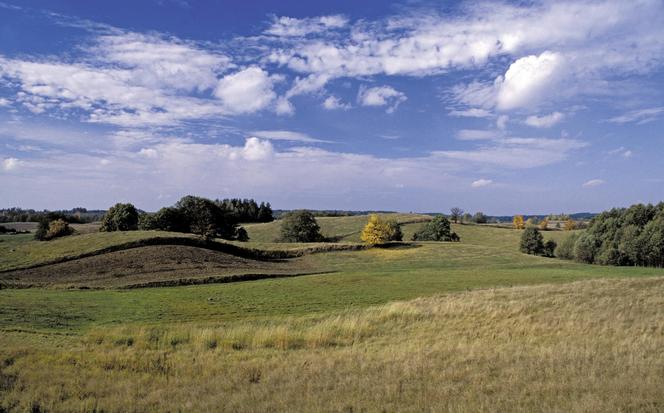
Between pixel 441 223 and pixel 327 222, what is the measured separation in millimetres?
35765

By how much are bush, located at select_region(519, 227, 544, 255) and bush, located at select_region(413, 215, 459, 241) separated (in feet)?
48.2

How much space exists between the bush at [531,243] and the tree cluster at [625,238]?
27.5 ft

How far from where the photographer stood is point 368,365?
11141 mm

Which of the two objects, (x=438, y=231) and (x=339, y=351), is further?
(x=438, y=231)

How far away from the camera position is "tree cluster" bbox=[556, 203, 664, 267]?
214 ft

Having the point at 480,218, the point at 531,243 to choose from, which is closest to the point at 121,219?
the point at 531,243

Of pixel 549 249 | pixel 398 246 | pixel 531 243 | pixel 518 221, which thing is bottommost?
pixel 549 249

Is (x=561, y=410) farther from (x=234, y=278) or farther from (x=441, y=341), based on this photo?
(x=234, y=278)

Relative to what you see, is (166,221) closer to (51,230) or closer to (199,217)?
(199,217)

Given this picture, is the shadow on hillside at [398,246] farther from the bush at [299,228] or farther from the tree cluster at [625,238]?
the tree cluster at [625,238]

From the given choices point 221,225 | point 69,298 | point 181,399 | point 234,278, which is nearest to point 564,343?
point 181,399

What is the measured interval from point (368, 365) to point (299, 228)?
3122 inches

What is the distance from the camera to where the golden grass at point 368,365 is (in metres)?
8.26

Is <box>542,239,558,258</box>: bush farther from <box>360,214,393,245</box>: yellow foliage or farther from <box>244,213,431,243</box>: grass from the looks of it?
<box>360,214,393,245</box>: yellow foliage
